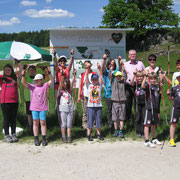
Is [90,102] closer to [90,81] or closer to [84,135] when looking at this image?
[90,81]

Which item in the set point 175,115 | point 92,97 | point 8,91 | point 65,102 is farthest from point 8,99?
point 175,115

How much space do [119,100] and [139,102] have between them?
50cm

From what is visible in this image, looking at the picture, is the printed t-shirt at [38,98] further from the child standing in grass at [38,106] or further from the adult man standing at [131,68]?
the adult man standing at [131,68]

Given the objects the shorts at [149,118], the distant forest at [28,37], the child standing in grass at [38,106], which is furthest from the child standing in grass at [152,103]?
the distant forest at [28,37]

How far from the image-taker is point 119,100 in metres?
→ 5.98

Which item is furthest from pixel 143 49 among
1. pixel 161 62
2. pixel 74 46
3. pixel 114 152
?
pixel 114 152

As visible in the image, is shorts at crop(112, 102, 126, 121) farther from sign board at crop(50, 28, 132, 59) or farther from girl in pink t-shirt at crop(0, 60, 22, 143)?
girl in pink t-shirt at crop(0, 60, 22, 143)

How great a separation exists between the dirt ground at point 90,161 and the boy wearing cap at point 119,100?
1.88 ft

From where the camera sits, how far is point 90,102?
5.82 metres

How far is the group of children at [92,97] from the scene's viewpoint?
5508 millimetres

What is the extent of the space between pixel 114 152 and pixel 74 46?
3.75m

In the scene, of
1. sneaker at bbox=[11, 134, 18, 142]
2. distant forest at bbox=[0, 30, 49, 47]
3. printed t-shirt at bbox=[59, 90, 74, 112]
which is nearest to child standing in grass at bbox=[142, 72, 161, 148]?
printed t-shirt at bbox=[59, 90, 74, 112]

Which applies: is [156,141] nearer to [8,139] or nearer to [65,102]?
[65,102]

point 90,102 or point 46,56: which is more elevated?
point 46,56
